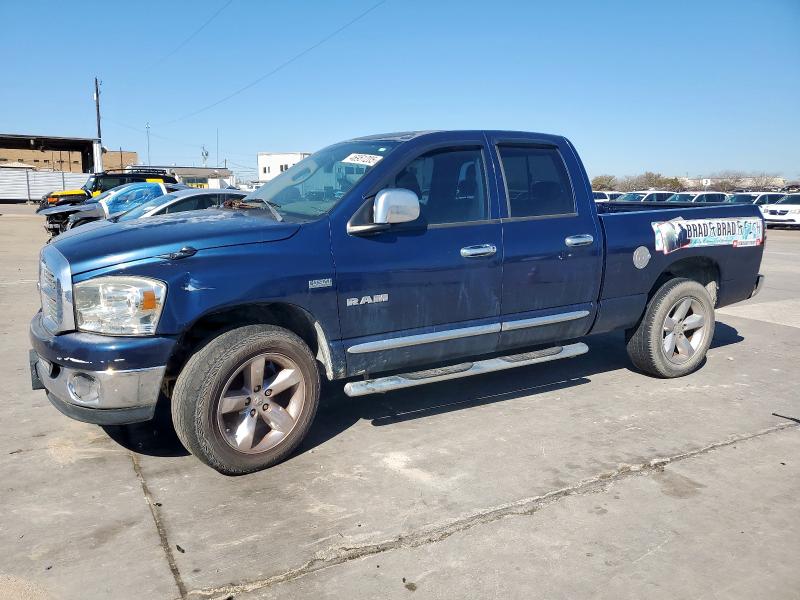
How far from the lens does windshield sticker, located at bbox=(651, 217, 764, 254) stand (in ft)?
17.6

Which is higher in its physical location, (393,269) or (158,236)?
(158,236)

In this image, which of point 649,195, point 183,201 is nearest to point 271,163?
point 649,195

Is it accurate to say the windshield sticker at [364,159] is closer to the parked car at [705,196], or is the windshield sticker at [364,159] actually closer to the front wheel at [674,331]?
the front wheel at [674,331]

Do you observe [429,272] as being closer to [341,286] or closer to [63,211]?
[341,286]

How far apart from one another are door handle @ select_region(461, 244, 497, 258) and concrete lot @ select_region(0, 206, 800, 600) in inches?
47.6

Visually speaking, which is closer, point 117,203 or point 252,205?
point 252,205

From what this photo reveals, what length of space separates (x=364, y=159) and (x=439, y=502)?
230 cm

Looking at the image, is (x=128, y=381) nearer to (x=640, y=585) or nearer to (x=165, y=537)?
(x=165, y=537)

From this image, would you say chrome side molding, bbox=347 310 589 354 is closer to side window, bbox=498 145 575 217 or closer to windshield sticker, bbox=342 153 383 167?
side window, bbox=498 145 575 217

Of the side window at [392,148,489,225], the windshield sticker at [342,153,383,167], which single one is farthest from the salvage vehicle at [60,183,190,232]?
the side window at [392,148,489,225]

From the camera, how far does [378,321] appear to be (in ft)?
13.4

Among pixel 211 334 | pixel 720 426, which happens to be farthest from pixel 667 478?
pixel 211 334

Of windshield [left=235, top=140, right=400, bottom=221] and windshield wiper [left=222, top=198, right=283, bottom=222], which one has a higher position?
windshield [left=235, top=140, right=400, bottom=221]

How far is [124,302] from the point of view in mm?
3410
